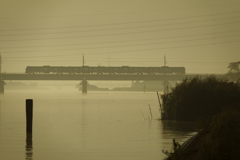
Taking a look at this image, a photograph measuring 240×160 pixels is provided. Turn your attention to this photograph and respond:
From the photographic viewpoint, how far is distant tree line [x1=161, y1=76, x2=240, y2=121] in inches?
1860

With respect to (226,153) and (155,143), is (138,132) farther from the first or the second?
(226,153)

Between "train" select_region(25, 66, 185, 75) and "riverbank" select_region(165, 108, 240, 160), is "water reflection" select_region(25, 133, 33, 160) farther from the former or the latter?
"train" select_region(25, 66, 185, 75)

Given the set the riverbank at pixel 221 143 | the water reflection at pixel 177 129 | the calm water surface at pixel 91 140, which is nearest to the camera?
the riverbank at pixel 221 143

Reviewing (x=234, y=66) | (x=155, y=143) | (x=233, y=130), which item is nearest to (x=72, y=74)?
(x=234, y=66)

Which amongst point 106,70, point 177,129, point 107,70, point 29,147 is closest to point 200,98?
point 177,129

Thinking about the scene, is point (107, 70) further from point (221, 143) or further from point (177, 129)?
point (221, 143)

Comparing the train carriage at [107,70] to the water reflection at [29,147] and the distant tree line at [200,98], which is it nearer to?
the distant tree line at [200,98]

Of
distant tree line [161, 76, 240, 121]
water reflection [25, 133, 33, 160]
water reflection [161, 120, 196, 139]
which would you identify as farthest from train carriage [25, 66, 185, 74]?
water reflection [25, 133, 33, 160]

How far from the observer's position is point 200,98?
48.0 meters

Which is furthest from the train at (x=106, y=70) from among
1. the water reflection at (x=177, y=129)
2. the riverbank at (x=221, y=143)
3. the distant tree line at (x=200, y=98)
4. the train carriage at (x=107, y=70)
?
the riverbank at (x=221, y=143)

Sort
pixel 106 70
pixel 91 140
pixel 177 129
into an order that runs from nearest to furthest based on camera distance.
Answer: pixel 91 140 < pixel 177 129 < pixel 106 70

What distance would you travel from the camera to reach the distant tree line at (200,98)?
4725 centimetres

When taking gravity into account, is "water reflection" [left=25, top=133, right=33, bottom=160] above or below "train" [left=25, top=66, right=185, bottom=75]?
below

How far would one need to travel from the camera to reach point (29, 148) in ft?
107
